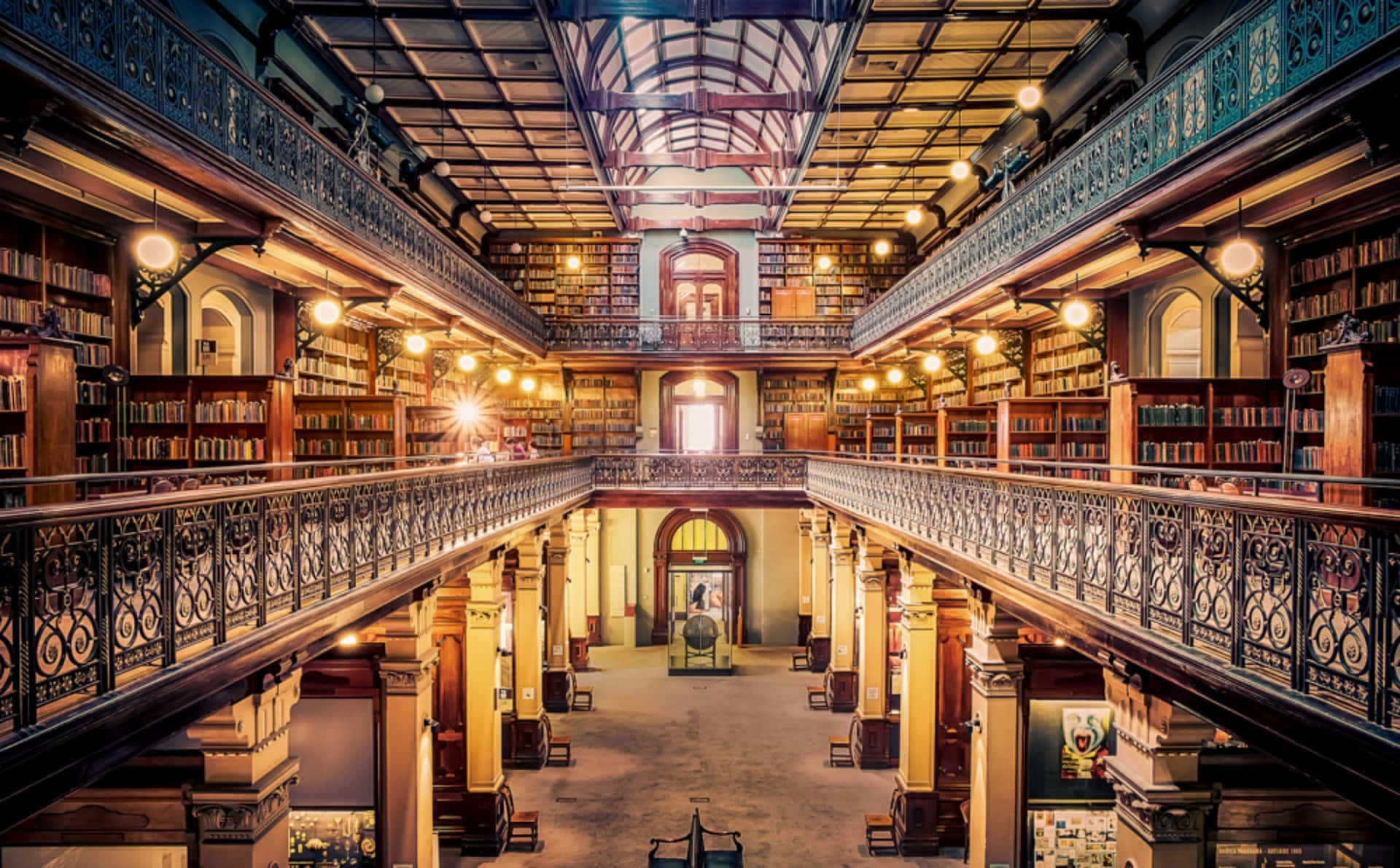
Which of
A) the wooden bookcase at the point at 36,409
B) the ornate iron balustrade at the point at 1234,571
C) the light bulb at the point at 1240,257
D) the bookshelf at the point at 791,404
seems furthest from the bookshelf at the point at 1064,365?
the wooden bookcase at the point at 36,409

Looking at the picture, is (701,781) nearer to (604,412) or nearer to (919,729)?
(919,729)

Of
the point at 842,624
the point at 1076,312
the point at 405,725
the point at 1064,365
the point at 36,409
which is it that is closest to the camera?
the point at 36,409

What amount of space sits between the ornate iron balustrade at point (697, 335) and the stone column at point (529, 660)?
15.9ft

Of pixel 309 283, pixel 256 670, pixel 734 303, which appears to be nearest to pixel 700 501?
pixel 734 303

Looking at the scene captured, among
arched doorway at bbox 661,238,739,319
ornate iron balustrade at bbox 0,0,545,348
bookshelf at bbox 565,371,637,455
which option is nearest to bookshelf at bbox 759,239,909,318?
arched doorway at bbox 661,238,739,319

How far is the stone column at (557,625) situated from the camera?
12.5 meters

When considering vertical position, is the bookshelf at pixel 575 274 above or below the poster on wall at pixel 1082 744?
above

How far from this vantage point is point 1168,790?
4047mm

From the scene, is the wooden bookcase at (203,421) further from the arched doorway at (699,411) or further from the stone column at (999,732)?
the arched doorway at (699,411)

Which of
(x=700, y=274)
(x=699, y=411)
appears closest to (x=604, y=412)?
(x=699, y=411)

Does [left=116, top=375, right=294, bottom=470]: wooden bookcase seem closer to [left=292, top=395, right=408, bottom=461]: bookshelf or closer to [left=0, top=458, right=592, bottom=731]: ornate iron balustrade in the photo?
[left=292, top=395, right=408, bottom=461]: bookshelf

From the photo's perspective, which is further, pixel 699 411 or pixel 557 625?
pixel 699 411

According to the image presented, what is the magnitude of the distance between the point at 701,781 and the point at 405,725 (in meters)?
5.06

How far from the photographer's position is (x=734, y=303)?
16.0 m
